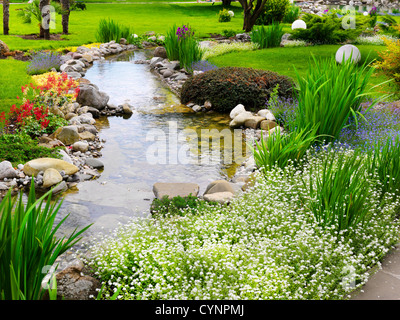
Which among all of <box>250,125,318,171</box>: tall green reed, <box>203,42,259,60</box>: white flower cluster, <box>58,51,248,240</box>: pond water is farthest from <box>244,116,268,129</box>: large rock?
<box>203,42,259,60</box>: white flower cluster

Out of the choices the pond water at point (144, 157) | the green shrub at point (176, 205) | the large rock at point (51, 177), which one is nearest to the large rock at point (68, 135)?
the pond water at point (144, 157)

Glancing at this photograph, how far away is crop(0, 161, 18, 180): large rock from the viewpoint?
23.9 ft

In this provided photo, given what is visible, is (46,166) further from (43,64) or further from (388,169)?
(43,64)

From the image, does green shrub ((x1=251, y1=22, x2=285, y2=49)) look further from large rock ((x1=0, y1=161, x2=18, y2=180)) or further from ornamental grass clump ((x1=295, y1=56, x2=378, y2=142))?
large rock ((x1=0, y1=161, x2=18, y2=180))

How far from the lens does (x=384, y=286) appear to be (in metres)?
4.26

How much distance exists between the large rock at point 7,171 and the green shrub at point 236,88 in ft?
18.3

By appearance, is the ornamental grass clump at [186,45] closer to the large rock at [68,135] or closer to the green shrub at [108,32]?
the green shrub at [108,32]

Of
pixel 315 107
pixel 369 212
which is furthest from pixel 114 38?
pixel 369 212

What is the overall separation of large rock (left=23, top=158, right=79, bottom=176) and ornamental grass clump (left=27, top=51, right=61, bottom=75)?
25.1 feet

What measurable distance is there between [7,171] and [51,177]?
724 mm

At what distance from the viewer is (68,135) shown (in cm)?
894

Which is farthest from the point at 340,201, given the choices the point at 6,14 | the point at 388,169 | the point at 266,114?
the point at 6,14

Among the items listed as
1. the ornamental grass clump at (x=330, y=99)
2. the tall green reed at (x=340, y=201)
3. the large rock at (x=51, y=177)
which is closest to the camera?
the tall green reed at (x=340, y=201)

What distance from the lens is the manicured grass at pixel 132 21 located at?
66.9 feet
